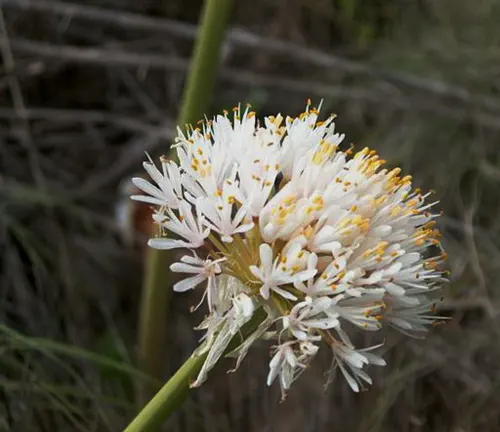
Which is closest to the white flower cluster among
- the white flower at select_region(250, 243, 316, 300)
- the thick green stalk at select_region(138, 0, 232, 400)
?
the white flower at select_region(250, 243, 316, 300)

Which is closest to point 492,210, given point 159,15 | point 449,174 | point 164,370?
point 449,174

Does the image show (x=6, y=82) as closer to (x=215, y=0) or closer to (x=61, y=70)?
(x=61, y=70)

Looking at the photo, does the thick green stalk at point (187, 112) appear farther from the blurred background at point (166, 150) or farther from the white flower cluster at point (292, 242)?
the white flower cluster at point (292, 242)

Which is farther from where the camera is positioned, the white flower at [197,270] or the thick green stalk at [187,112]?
the thick green stalk at [187,112]

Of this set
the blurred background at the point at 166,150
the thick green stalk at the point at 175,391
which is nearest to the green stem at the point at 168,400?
the thick green stalk at the point at 175,391

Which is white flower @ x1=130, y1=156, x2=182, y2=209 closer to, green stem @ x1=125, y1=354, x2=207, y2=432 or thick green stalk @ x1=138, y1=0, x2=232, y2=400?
green stem @ x1=125, y1=354, x2=207, y2=432
